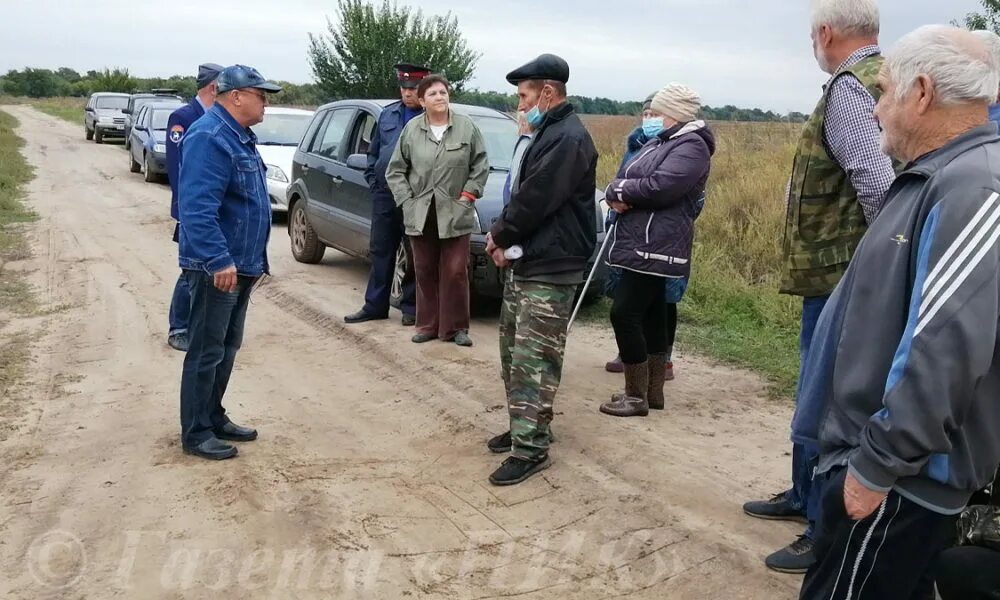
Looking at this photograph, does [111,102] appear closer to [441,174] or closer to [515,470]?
[441,174]

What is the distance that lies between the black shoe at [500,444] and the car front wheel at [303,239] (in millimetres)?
5696

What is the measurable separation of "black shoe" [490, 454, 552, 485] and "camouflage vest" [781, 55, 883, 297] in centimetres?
166

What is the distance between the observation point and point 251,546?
13.0 feet

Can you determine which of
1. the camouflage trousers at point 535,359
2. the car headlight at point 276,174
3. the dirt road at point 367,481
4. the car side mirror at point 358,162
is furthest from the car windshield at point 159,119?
the camouflage trousers at point 535,359

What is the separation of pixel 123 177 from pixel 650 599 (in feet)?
64.5

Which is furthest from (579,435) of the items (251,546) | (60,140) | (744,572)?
(60,140)

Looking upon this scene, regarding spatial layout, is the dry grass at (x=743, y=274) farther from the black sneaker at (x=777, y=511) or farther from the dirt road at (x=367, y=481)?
the black sneaker at (x=777, y=511)

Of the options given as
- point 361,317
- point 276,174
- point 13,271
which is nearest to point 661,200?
point 361,317

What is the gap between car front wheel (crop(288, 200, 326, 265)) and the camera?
10.5 metres

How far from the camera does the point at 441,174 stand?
281 inches

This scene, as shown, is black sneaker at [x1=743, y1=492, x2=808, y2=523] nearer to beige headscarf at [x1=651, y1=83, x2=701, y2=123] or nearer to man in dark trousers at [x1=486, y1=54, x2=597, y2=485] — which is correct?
man in dark trousers at [x1=486, y1=54, x2=597, y2=485]

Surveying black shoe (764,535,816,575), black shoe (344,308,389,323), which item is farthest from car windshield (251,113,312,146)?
black shoe (764,535,816,575)

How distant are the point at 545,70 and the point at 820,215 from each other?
163 centimetres

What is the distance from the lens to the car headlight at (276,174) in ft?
43.4
